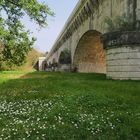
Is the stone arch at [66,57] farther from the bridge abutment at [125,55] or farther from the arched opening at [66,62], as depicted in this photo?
the bridge abutment at [125,55]

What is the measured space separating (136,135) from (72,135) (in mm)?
1125

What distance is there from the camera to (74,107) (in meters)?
8.35

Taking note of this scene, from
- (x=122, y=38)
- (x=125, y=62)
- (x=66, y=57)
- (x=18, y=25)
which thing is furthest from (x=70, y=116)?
(x=66, y=57)

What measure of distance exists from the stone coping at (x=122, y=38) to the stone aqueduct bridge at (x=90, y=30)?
2209mm

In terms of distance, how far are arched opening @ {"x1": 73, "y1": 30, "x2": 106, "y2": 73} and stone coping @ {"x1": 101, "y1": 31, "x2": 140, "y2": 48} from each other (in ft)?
52.1

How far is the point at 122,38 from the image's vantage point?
14977mm

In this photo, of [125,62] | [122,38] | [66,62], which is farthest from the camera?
[66,62]

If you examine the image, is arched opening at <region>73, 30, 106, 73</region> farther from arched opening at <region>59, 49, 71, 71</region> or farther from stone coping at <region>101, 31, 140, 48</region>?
stone coping at <region>101, 31, 140, 48</region>

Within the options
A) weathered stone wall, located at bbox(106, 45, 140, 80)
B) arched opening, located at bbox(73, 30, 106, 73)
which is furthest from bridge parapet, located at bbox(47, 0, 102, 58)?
weathered stone wall, located at bbox(106, 45, 140, 80)

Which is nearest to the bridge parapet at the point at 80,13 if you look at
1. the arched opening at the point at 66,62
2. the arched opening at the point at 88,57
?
the arched opening at the point at 88,57

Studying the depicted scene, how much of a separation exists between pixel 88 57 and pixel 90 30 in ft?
24.5

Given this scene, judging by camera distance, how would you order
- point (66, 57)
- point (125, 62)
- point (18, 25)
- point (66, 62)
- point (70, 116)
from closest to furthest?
point (70, 116) → point (125, 62) → point (18, 25) → point (66, 62) → point (66, 57)

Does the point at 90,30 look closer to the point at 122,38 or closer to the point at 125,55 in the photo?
the point at 122,38

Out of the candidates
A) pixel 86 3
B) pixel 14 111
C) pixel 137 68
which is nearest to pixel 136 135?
pixel 14 111
